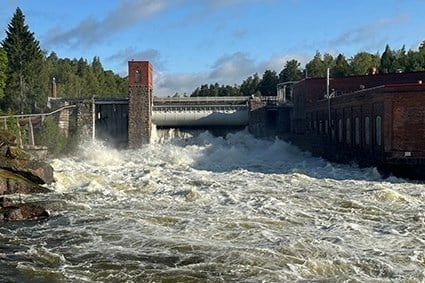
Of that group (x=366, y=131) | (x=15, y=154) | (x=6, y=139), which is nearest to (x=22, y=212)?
(x=15, y=154)

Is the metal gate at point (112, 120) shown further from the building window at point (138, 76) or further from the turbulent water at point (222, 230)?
the turbulent water at point (222, 230)

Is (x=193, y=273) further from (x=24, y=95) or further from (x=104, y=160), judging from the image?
(x=24, y=95)

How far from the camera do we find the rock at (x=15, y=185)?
24156 millimetres

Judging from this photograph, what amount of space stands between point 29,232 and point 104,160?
2527cm

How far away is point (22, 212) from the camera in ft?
64.5

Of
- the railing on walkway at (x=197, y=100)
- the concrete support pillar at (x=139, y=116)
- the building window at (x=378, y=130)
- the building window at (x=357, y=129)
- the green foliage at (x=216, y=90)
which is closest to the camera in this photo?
the building window at (x=378, y=130)

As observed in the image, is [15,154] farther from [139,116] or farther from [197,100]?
[197,100]

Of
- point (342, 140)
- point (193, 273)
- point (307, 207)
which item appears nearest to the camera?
Answer: point (193, 273)

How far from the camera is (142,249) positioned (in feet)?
49.6

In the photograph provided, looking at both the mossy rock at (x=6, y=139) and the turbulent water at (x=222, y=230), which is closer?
the turbulent water at (x=222, y=230)

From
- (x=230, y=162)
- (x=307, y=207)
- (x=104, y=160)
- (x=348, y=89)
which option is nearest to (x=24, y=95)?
(x=104, y=160)

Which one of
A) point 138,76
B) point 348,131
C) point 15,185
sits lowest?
point 15,185

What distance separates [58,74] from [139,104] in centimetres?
5387

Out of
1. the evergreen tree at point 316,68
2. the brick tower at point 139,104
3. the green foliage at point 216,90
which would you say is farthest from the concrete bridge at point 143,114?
the green foliage at point 216,90
